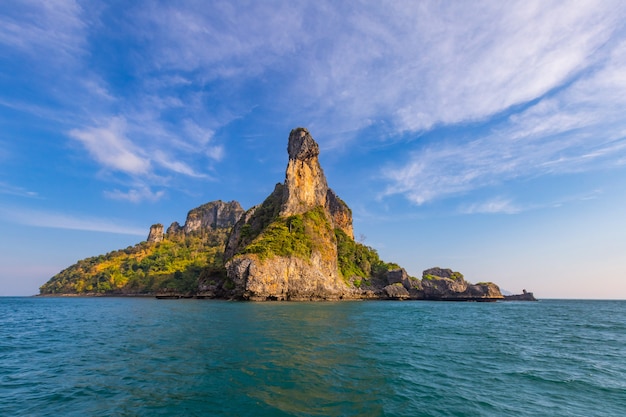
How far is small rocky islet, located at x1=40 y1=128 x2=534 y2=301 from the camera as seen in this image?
87625mm

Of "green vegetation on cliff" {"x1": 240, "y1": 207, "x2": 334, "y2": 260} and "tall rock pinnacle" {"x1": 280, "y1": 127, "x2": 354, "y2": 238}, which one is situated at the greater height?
"tall rock pinnacle" {"x1": 280, "y1": 127, "x2": 354, "y2": 238}

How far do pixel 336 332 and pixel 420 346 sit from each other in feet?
24.7

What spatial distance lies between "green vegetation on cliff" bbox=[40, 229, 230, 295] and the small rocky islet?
22.7 inches

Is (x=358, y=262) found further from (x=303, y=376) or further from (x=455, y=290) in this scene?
(x=303, y=376)

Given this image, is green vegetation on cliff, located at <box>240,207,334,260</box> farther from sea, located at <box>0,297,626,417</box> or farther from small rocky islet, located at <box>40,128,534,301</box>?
sea, located at <box>0,297,626,417</box>

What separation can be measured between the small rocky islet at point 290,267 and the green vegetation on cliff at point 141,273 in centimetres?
58

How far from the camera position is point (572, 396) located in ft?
38.9

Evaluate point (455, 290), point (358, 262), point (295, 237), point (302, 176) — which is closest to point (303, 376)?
point (295, 237)

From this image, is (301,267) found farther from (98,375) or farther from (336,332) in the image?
(98,375)

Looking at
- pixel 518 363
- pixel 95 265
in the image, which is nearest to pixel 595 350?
pixel 518 363

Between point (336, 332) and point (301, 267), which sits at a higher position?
point (301, 267)

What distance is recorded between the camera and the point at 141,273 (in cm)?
16462

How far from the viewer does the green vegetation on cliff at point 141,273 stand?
147 metres

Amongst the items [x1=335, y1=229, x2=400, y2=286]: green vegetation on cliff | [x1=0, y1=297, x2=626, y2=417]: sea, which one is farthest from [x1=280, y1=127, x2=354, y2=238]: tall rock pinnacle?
[x1=0, y1=297, x2=626, y2=417]: sea
